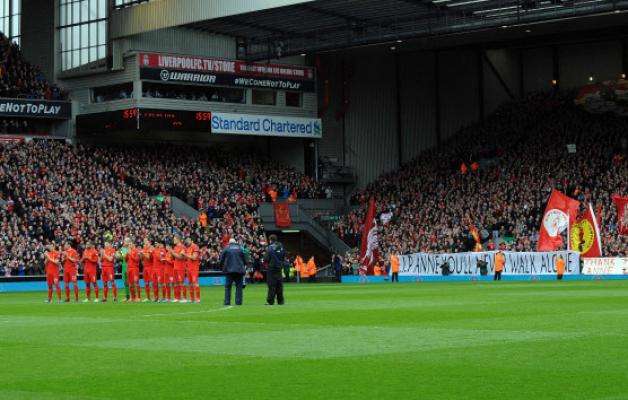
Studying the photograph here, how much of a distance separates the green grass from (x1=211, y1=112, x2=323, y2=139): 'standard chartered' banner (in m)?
42.5

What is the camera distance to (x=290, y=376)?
44.9 ft

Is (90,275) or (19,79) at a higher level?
(19,79)

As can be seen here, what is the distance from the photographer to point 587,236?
52500 mm

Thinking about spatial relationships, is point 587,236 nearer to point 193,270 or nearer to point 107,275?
point 193,270

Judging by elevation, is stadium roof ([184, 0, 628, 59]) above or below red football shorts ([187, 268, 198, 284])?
above

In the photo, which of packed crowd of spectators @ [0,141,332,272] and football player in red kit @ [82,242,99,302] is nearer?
football player in red kit @ [82,242,99,302]

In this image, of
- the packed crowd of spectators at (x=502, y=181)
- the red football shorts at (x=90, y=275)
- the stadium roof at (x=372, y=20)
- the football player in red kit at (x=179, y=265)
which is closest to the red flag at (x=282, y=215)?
the packed crowd of spectators at (x=502, y=181)

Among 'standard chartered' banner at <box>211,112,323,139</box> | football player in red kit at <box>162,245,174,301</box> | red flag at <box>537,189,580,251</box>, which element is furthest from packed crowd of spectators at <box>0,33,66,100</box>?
football player in red kit at <box>162,245,174,301</box>

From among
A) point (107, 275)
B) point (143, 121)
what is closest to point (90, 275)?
point (107, 275)

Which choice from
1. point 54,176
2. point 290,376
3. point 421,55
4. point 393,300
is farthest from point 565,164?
point 290,376

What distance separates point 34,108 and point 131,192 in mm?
7728

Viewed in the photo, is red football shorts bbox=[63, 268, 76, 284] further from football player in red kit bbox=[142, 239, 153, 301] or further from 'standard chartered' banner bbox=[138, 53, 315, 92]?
'standard chartered' banner bbox=[138, 53, 315, 92]

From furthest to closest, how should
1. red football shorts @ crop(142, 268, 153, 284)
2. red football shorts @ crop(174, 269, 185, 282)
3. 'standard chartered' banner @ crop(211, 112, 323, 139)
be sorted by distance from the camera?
'standard chartered' banner @ crop(211, 112, 323, 139) → red football shorts @ crop(142, 268, 153, 284) → red football shorts @ crop(174, 269, 185, 282)

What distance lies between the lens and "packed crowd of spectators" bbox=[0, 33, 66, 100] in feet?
217
